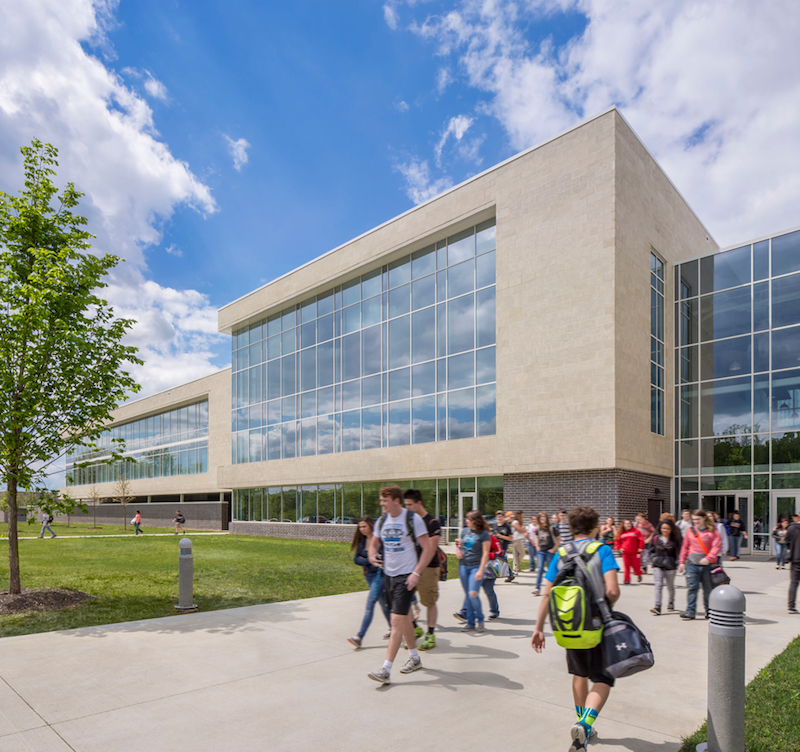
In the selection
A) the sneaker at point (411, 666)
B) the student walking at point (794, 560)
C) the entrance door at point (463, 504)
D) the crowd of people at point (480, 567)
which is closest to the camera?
the crowd of people at point (480, 567)

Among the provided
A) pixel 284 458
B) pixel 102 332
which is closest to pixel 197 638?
pixel 102 332

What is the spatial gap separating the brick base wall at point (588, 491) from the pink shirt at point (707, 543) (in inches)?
493

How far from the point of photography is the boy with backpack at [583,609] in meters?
4.27

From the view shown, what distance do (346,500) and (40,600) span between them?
918 inches

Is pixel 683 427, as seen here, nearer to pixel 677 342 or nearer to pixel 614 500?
pixel 677 342

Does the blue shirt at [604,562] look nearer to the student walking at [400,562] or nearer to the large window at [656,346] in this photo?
the student walking at [400,562]

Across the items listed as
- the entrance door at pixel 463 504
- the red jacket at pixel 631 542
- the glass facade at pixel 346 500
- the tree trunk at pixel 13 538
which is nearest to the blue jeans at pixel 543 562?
the red jacket at pixel 631 542

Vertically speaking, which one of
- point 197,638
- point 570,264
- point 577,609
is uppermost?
point 570,264

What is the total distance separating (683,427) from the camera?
26.8m

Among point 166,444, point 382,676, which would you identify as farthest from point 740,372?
point 166,444

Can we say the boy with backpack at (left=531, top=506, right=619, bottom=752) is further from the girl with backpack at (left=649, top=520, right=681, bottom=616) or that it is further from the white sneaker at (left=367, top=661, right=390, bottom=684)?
the girl with backpack at (left=649, top=520, right=681, bottom=616)

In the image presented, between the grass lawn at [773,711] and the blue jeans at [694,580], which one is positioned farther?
the blue jeans at [694,580]

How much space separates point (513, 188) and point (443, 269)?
5.05 m

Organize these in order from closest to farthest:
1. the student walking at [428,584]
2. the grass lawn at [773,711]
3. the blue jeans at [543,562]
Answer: the grass lawn at [773,711]
the student walking at [428,584]
the blue jeans at [543,562]
